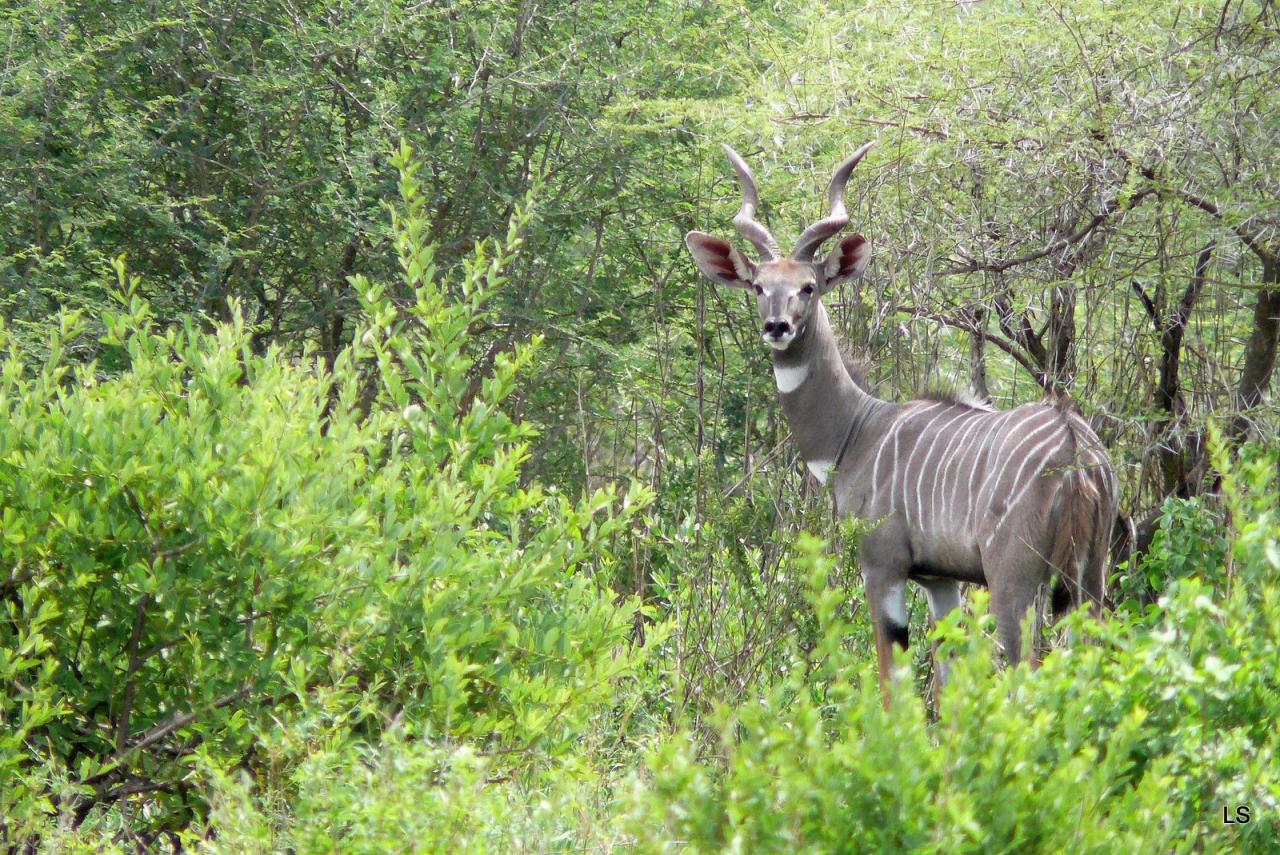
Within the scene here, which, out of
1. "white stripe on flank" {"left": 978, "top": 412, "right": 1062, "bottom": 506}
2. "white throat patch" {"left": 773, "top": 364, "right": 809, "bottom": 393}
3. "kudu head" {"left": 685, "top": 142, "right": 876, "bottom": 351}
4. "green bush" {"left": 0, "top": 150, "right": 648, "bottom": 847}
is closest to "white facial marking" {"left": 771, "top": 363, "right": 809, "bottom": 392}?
"white throat patch" {"left": 773, "top": 364, "right": 809, "bottom": 393}

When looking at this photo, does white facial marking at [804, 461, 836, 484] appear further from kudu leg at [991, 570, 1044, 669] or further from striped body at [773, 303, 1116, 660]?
kudu leg at [991, 570, 1044, 669]

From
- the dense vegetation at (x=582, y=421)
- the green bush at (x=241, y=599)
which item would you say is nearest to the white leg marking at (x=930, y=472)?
the dense vegetation at (x=582, y=421)

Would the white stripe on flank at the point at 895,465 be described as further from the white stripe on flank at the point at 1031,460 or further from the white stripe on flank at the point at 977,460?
the white stripe on flank at the point at 1031,460

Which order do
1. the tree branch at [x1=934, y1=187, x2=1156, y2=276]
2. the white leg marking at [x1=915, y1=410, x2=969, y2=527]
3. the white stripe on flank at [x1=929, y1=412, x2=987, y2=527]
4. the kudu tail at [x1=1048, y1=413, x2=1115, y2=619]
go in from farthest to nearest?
the tree branch at [x1=934, y1=187, x2=1156, y2=276] → the white leg marking at [x1=915, y1=410, x2=969, y2=527] → the white stripe on flank at [x1=929, y1=412, x2=987, y2=527] → the kudu tail at [x1=1048, y1=413, x2=1115, y2=619]

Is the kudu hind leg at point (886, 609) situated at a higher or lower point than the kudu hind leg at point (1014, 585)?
lower

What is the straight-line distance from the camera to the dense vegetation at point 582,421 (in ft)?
7.63

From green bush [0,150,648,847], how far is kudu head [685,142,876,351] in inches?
72.1

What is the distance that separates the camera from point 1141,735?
224cm

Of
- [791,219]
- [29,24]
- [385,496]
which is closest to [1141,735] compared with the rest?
[385,496]

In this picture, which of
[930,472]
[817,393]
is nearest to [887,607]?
[930,472]

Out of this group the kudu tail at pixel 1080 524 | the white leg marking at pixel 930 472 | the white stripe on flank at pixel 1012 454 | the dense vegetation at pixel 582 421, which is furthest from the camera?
the white leg marking at pixel 930 472

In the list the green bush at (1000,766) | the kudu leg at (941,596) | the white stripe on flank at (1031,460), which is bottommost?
the kudu leg at (941,596)

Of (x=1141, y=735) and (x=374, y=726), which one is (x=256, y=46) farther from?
(x=1141, y=735)

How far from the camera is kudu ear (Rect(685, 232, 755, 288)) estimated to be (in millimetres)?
5180
